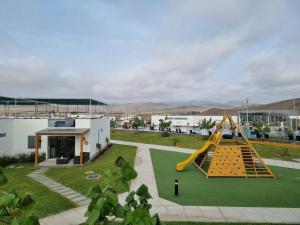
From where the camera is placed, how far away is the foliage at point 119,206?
1740 mm

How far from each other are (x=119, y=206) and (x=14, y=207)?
2.23ft

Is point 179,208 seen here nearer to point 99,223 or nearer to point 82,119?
point 99,223

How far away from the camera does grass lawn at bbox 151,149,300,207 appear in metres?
12.1

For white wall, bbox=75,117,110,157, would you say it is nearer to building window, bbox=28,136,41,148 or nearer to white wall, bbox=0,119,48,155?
white wall, bbox=0,119,48,155

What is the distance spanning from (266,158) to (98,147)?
15.0 metres

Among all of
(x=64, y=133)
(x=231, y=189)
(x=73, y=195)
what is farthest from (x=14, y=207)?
(x=64, y=133)

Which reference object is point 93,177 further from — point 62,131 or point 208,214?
point 208,214

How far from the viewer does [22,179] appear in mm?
15977

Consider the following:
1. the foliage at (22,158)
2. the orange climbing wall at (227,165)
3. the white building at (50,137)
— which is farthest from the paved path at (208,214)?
the foliage at (22,158)

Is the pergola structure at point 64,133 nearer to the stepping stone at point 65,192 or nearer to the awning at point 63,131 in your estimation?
the awning at point 63,131

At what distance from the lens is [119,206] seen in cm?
195

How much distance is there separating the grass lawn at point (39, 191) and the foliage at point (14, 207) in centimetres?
676

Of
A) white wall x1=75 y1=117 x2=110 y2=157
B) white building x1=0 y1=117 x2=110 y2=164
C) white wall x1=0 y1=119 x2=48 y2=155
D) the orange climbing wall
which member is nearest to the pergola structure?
white building x1=0 y1=117 x2=110 y2=164

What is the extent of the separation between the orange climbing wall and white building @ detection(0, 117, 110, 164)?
33.1 feet
